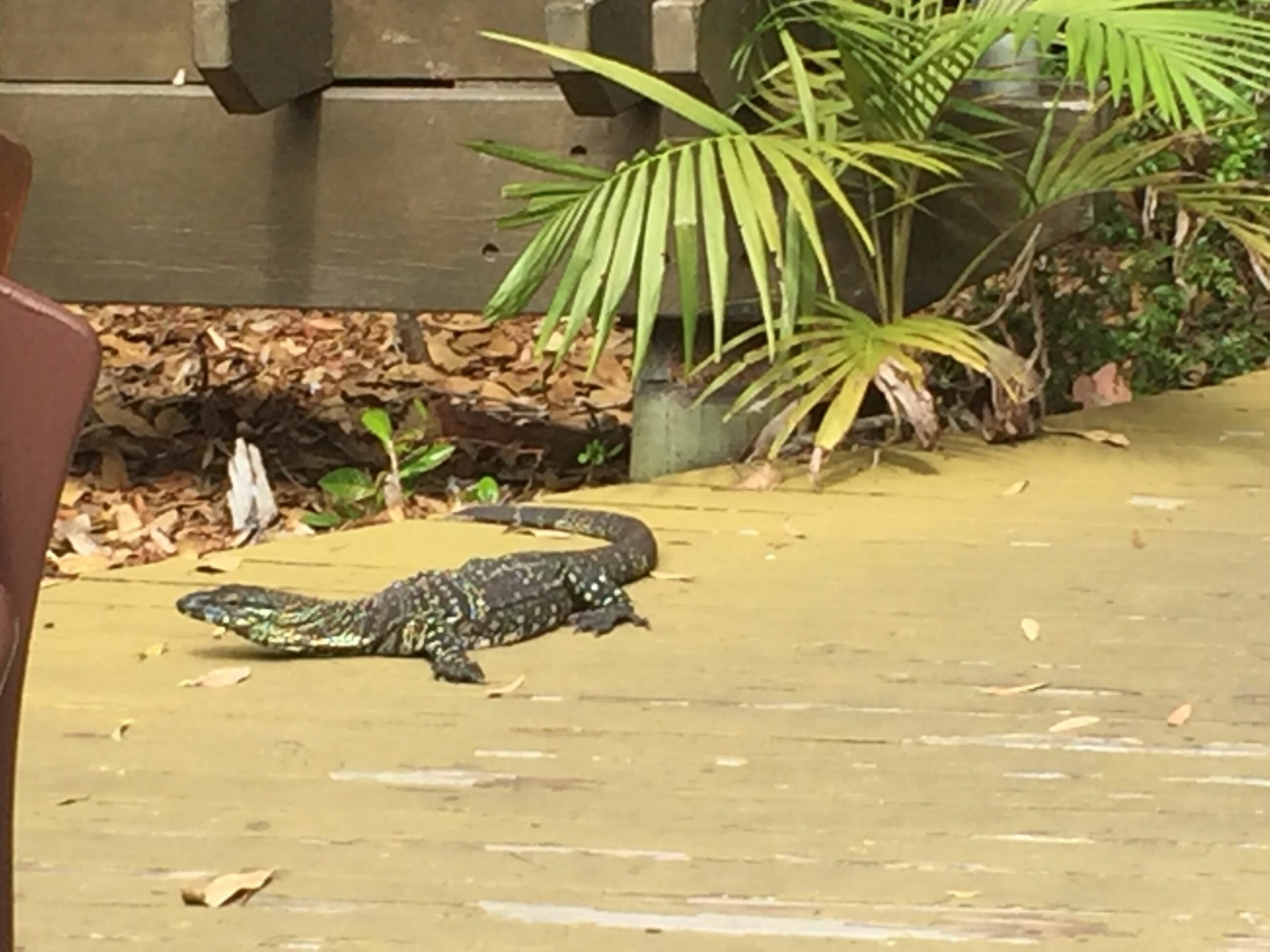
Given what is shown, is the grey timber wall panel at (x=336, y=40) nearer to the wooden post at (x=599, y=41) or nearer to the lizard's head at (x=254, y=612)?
the wooden post at (x=599, y=41)

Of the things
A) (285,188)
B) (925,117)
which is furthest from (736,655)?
(285,188)

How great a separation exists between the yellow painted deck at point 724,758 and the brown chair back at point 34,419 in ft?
3.91

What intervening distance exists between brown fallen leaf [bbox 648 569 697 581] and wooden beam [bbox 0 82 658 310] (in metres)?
1.29

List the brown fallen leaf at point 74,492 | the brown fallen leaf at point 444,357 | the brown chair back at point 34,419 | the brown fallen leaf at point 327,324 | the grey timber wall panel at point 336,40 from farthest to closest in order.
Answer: the brown fallen leaf at point 327,324, the brown fallen leaf at point 444,357, the brown fallen leaf at point 74,492, the grey timber wall panel at point 336,40, the brown chair back at point 34,419

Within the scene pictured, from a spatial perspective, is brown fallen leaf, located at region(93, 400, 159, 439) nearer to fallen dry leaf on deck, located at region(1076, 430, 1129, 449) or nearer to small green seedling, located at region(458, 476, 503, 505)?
small green seedling, located at region(458, 476, 503, 505)

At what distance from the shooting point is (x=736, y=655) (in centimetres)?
351

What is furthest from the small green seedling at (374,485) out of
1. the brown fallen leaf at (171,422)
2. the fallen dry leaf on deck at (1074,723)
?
the fallen dry leaf on deck at (1074,723)

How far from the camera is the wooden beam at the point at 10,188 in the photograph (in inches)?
52.4

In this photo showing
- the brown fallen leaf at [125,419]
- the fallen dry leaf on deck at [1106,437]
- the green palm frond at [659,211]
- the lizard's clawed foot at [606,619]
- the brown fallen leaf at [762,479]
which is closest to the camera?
the lizard's clawed foot at [606,619]

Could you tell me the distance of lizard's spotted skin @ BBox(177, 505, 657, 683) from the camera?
353cm

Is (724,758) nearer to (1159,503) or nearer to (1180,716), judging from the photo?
(1180,716)

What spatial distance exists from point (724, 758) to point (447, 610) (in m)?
0.80

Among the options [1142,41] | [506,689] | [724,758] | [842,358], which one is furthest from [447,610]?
[1142,41]

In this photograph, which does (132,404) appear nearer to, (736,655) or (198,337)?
(198,337)
